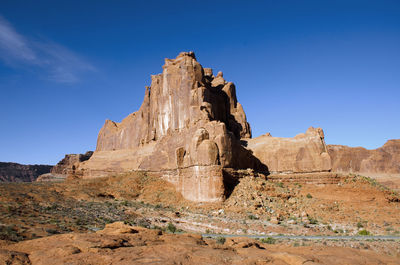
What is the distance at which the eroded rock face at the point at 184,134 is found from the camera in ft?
122

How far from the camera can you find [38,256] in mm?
10758

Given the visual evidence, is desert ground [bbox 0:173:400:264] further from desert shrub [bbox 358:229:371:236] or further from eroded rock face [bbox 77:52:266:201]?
eroded rock face [bbox 77:52:266:201]

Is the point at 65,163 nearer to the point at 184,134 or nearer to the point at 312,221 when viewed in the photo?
the point at 184,134

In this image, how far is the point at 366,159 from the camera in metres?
118

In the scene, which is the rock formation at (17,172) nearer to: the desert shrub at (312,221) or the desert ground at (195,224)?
the desert ground at (195,224)

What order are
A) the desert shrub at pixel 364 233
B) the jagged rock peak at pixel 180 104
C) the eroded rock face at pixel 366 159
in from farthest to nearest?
the eroded rock face at pixel 366 159 → the jagged rock peak at pixel 180 104 → the desert shrub at pixel 364 233

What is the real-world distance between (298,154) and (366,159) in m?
82.0

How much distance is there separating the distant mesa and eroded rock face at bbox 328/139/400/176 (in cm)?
5905

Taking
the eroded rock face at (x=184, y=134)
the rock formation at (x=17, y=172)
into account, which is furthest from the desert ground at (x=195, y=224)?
the rock formation at (x=17, y=172)

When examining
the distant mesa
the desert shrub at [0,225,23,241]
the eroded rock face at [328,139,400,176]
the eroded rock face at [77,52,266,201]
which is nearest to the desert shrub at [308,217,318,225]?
the distant mesa

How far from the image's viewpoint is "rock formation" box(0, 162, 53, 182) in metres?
150

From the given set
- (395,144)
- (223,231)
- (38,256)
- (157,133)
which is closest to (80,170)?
(157,133)

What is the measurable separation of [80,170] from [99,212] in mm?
45224

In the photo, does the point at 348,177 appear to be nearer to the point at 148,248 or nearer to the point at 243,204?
the point at 243,204
